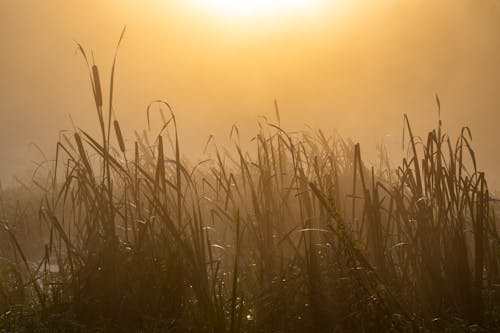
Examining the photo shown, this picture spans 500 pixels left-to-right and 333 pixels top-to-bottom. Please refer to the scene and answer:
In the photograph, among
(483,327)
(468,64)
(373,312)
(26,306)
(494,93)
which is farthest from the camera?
(468,64)

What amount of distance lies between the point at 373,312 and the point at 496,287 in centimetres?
45

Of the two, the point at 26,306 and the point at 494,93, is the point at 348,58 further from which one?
the point at 26,306

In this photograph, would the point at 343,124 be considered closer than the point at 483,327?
No

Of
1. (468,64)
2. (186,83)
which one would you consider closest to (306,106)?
(468,64)

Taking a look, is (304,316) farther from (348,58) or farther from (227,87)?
(348,58)

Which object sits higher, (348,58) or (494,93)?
(348,58)

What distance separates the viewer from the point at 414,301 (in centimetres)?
160

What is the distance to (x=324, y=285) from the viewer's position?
150 centimetres

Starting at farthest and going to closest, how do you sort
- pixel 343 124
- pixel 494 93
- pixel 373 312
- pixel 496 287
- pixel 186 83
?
pixel 186 83
pixel 494 93
pixel 343 124
pixel 496 287
pixel 373 312

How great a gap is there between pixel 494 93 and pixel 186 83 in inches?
637

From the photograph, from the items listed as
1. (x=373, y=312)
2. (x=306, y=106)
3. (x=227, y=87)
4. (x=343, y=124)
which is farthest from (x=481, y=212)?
(x=227, y=87)

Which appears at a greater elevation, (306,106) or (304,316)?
(306,106)

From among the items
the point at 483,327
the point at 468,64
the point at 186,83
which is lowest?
the point at 483,327

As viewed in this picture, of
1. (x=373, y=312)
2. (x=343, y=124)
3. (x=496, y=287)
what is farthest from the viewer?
(x=343, y=124)
